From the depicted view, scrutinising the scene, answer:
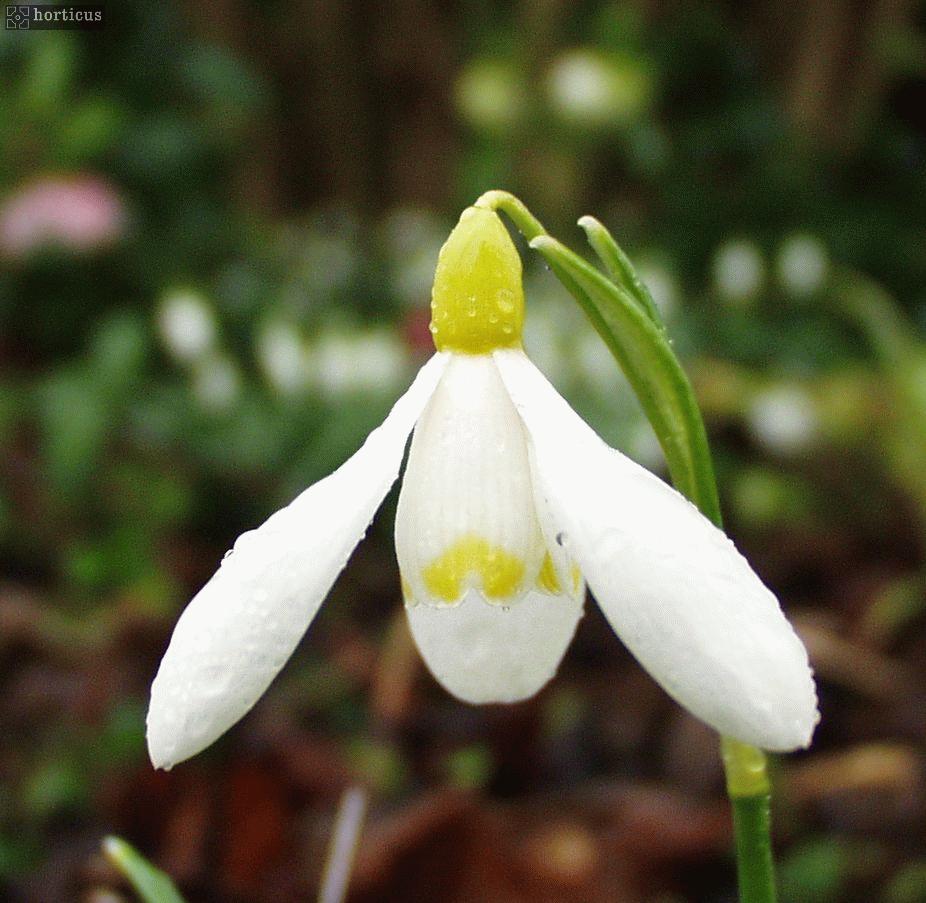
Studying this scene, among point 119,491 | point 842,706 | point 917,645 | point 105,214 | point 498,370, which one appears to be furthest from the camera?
point 105,214

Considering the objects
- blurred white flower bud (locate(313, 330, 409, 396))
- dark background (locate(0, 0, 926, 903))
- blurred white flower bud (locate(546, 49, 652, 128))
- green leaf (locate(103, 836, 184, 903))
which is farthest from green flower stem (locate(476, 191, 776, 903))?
blurred white flower bud (locate(546, 49, 652, 128))

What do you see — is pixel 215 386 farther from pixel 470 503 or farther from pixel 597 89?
pixel 470 503

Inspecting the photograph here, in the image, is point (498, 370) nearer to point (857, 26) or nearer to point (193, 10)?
point (857, 26)

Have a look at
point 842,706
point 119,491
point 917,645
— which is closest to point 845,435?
point 917,645

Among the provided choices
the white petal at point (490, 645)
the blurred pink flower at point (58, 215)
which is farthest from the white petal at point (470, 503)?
the blurred pink flower at point (58, 215)

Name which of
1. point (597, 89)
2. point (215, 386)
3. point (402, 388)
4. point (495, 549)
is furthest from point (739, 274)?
point (495, 549)
